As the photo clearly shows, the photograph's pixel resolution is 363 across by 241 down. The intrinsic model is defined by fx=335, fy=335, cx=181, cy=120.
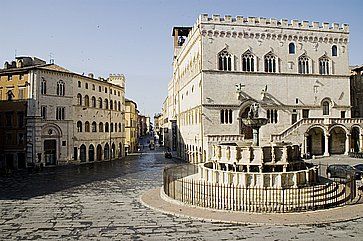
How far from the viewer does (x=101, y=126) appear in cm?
5150

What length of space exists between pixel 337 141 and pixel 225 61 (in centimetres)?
1728

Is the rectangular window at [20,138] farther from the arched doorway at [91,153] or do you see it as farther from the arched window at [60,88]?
the arched doorway at [91,153]

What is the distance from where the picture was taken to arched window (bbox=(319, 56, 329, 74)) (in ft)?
140

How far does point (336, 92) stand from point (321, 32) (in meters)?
7.84

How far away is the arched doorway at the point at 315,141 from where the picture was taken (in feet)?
134

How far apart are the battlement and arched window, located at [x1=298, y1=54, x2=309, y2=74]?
3.68 meters

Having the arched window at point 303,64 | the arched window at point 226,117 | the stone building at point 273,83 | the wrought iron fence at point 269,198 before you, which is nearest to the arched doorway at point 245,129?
the stone building at point 273,83

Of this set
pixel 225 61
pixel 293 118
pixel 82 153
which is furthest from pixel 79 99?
pixel 293 118

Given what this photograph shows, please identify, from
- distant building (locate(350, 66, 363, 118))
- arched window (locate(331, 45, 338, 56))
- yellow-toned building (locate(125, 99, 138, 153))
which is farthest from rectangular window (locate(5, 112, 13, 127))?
distant building (locate(350, 66, 363, 118))

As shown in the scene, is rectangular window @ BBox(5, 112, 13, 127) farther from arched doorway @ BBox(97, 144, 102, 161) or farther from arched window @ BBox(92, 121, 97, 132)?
arched doorway @ BBox(97, 144, 102, 161)

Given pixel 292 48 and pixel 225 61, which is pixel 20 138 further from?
pixel 292 48

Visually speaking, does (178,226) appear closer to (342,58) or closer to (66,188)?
(66,188)

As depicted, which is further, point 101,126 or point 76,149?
point 101,126

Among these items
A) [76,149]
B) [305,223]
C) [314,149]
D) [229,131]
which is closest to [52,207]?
[305,223]
